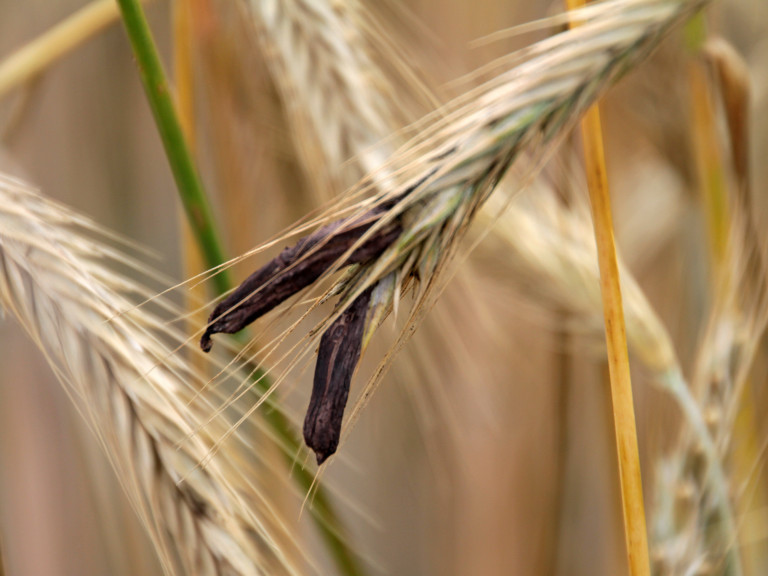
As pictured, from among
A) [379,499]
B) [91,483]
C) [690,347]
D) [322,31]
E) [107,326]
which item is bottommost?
[379,499]

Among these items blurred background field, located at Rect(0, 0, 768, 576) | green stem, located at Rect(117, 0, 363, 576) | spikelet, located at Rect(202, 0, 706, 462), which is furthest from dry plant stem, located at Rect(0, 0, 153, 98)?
spikelet, located at Rect(202, 0, 706, 462)

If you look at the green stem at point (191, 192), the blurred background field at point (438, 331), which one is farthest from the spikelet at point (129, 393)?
the blurred background field at point (438, 331)

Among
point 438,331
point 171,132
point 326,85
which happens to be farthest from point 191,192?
point 438,331

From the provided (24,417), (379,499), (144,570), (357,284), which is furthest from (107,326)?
(379,499)

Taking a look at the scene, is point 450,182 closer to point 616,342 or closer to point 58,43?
point 616,342

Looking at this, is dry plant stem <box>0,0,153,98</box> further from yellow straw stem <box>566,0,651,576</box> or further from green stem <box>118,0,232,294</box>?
yellow straw stem <box>566,0,651,576</box>

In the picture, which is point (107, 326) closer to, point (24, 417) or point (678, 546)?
point (678, 546)
